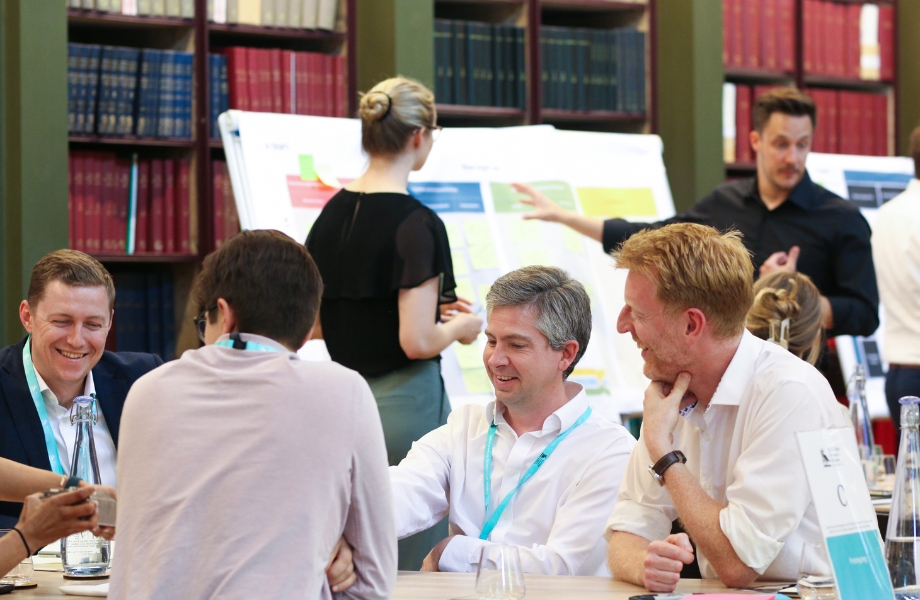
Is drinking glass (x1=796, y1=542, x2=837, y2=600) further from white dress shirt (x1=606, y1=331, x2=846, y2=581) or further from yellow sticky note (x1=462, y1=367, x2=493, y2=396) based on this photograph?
yellow sticky note (x1=462, y1=367, x2=493, y2=396)

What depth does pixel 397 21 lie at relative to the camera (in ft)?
15.5

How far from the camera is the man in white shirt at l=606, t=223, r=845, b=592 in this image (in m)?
1.88

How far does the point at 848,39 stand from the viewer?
609 cm

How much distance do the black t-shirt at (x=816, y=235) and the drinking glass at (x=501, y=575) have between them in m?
2.48

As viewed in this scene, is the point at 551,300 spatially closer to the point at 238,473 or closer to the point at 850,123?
the point at 238,473

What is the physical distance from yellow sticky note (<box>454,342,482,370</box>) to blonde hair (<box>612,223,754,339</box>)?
7.18 feet

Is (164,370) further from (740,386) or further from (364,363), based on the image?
(364,363)

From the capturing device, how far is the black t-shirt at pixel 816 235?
12.9 ft

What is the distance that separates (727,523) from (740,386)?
0.83 ft

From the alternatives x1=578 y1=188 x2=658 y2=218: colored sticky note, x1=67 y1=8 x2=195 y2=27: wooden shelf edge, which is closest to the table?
x1=578 y1=188 x2=658 y2=218: colored sticky note

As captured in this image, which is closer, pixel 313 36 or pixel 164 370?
pixel 164 370

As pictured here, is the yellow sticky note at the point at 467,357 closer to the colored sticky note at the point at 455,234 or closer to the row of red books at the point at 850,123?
the colored sticky note at the point at 455,234

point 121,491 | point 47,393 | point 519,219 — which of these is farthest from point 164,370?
point 519,219

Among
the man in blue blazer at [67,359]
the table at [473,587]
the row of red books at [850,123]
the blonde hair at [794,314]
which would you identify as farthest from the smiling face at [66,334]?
the row of red books at [850,123]
